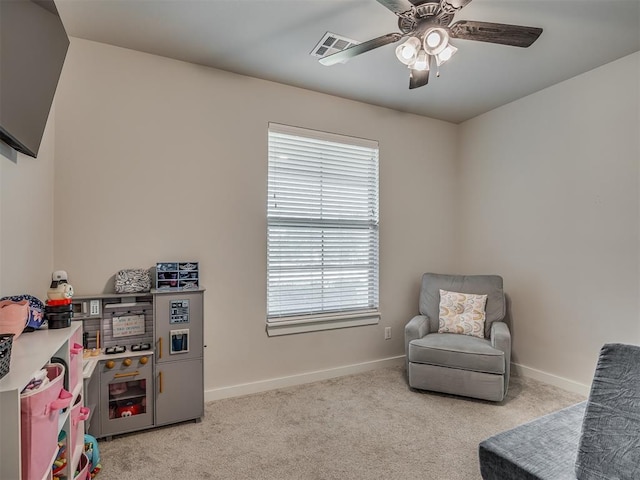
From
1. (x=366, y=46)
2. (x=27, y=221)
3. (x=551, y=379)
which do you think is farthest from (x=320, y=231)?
(x=551, y=379)

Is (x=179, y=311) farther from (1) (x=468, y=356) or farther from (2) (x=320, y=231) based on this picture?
(1) (x=468, y=356)

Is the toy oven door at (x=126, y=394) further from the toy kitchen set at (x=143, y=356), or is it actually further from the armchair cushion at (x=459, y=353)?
the armchair cushion at (x=459, y=353)

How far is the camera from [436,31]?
1.77 metres

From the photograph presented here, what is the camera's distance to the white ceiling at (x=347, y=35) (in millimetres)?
2113

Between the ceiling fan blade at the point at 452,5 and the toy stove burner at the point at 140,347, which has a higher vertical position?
the ceiling fan blade at the point at 452,5

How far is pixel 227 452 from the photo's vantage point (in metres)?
2.12

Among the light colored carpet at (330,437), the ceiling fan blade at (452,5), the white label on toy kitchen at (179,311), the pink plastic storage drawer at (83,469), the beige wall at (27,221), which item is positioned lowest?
the light colored carpet at (330,437)

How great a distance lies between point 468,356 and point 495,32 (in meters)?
2.24

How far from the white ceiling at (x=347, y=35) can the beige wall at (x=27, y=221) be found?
0.87 metres

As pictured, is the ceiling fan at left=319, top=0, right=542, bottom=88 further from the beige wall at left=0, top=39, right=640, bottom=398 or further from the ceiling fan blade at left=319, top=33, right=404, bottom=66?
the beige wall at left=0, top=39, right=640, bottom=398

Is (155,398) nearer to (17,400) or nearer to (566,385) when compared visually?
(17,400)

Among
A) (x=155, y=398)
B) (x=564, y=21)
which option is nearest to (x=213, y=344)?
(x=155, y=398)

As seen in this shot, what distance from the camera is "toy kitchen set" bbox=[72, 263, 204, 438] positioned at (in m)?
2.23

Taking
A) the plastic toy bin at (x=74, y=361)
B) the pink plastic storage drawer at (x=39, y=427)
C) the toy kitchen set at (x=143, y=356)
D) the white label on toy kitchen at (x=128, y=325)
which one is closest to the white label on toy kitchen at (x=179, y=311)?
the toy kitchen set at (x=143, y=356)
